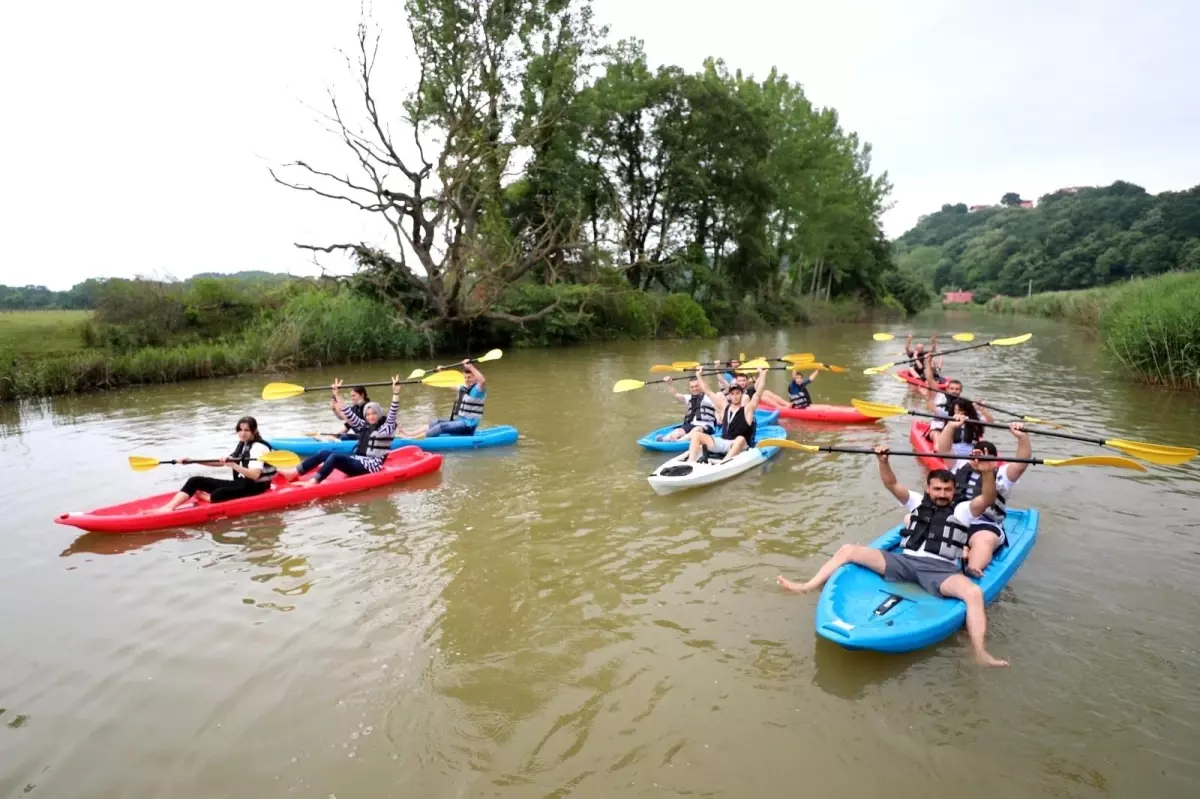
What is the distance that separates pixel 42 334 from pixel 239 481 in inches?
514

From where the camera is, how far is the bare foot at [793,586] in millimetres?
4566

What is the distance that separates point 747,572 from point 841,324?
36.1 meters

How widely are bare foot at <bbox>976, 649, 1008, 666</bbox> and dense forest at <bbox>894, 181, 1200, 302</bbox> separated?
54111mm

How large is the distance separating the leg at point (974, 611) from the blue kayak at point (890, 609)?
0.16 feet

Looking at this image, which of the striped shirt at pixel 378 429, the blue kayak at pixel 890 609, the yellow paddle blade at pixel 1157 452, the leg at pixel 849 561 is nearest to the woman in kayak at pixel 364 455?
the striped shirt at pixel 378 429

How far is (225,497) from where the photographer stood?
6.65 metres

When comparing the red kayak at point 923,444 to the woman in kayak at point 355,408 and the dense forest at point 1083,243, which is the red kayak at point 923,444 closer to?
the woman in kayak at point 355,408

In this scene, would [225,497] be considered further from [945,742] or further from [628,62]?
[628,62]

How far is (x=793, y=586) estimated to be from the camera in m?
4.63

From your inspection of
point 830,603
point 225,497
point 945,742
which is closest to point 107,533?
point 225,497

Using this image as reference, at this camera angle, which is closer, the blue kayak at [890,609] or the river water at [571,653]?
the river water at [571,653]

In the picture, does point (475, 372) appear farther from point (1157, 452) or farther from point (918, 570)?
point (1157, 452)

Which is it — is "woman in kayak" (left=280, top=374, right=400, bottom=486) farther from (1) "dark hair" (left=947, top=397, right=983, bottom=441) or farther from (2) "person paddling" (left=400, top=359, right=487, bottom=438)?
(1) "dark hair" (left=947, top=397, right=983, bottom=441)

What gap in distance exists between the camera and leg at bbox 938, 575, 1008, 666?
3887mm
